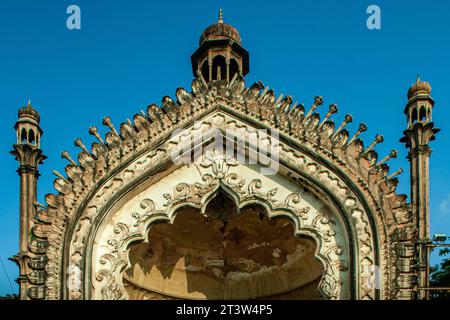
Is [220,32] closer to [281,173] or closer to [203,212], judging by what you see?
[281,173]

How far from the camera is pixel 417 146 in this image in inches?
416

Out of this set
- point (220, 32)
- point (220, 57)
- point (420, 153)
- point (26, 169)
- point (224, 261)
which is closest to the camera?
point (420, 153)

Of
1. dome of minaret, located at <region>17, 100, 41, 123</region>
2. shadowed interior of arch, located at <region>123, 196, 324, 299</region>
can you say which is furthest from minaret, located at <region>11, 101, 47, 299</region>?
shadowed interior of arch, located at <region>123, 196, 324, 299</region>

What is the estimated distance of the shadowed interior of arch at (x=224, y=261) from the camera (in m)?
12.3

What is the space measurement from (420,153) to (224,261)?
5.18 metres

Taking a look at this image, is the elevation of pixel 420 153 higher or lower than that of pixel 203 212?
higher

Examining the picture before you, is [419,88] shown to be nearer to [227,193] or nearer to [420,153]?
[420,153]

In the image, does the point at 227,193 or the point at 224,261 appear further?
the point at 224,261

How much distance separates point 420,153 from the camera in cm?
1050

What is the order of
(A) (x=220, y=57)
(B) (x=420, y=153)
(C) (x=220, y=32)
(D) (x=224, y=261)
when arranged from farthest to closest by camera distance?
(C) (x=220, y=32)
(A) (x=220, y=57)
(D) (x=224, y=261)
(B) (x=420, y=153)

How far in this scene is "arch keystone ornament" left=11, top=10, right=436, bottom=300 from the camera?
976cm

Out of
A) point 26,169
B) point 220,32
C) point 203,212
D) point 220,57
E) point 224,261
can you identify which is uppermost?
point 220,32

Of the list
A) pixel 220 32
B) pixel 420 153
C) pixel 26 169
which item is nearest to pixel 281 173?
pixel 420 153

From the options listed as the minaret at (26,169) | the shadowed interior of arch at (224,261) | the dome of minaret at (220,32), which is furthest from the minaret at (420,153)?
the minaret at (26,169)
